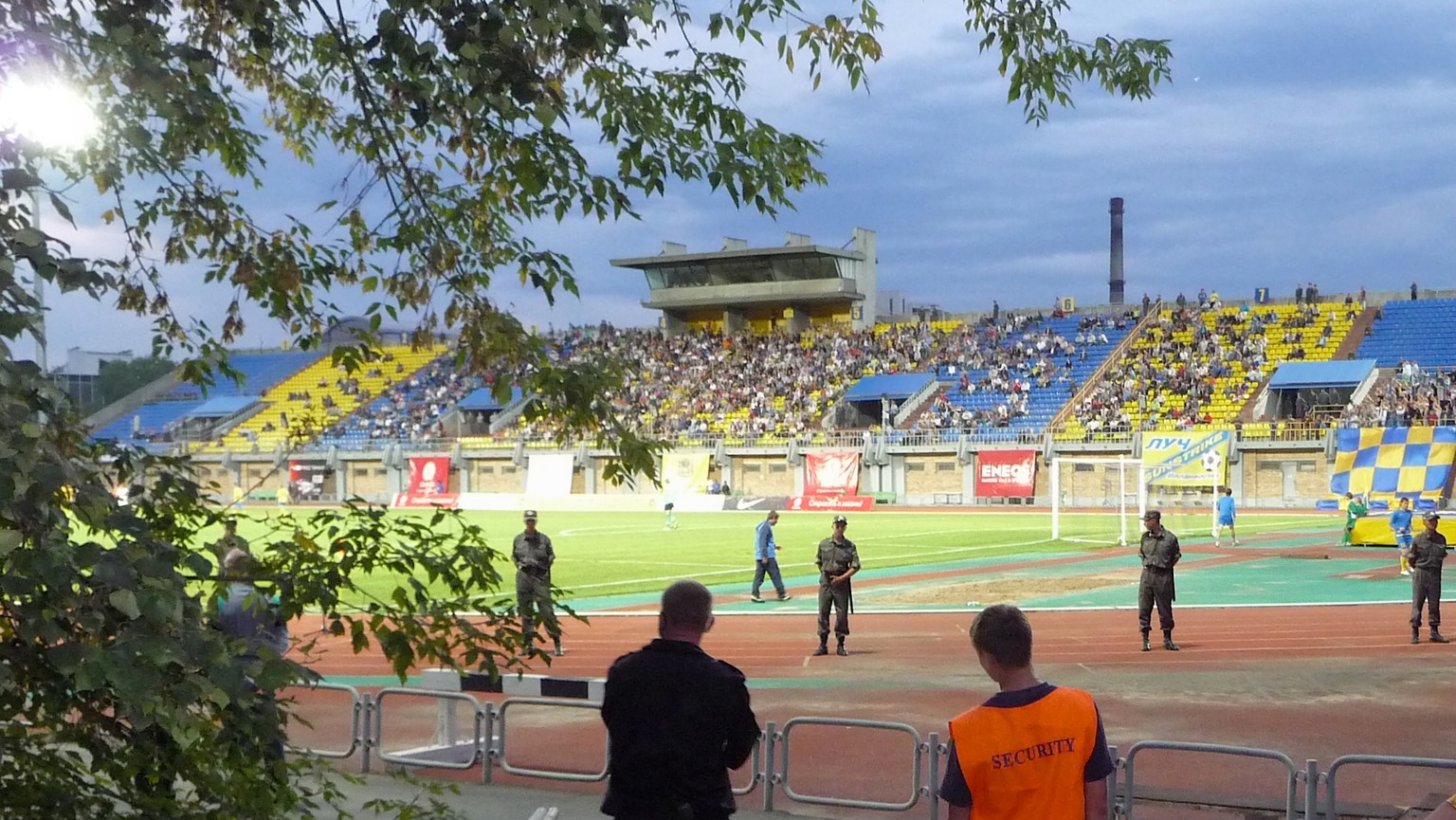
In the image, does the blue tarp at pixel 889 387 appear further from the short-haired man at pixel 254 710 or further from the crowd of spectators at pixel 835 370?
the short-haired man at pixel 254 710

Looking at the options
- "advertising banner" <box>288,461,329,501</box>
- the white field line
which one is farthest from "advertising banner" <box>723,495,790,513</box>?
"advertising banner" <box>288,461,329,501</box>

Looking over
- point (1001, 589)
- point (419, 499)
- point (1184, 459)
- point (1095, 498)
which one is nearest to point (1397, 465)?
point (1184, 459)

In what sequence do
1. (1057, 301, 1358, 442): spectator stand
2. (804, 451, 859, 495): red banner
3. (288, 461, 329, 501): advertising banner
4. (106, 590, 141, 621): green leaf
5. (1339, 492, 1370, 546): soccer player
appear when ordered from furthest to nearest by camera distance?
(288, 461, 329, 501): advertising banner → (804, 451, 859, 495): red banner → (1057, 301, 1358, 442): spectator stand → (1339, 492, 1370, 546): soccer player → (106, 590, 141, 621): green leaf

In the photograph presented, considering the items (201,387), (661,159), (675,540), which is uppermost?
(661,159)

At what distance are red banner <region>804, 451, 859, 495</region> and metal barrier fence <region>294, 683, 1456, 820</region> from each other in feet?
156

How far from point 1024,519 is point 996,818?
45.3 metres

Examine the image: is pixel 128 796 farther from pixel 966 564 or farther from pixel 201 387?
pixel 966 564

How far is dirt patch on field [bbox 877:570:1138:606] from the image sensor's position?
24453 millimetres

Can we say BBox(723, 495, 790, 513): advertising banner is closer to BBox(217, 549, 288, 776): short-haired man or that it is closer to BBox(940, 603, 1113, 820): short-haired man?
BBox(217, 549, 288, 776): short-haired man

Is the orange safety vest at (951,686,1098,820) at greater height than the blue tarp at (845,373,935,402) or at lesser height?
lesser

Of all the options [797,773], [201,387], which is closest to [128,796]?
[201,387]

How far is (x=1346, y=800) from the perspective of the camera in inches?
383

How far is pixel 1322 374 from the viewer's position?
56.8 m

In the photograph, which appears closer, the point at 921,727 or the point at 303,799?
the point at 303,799
